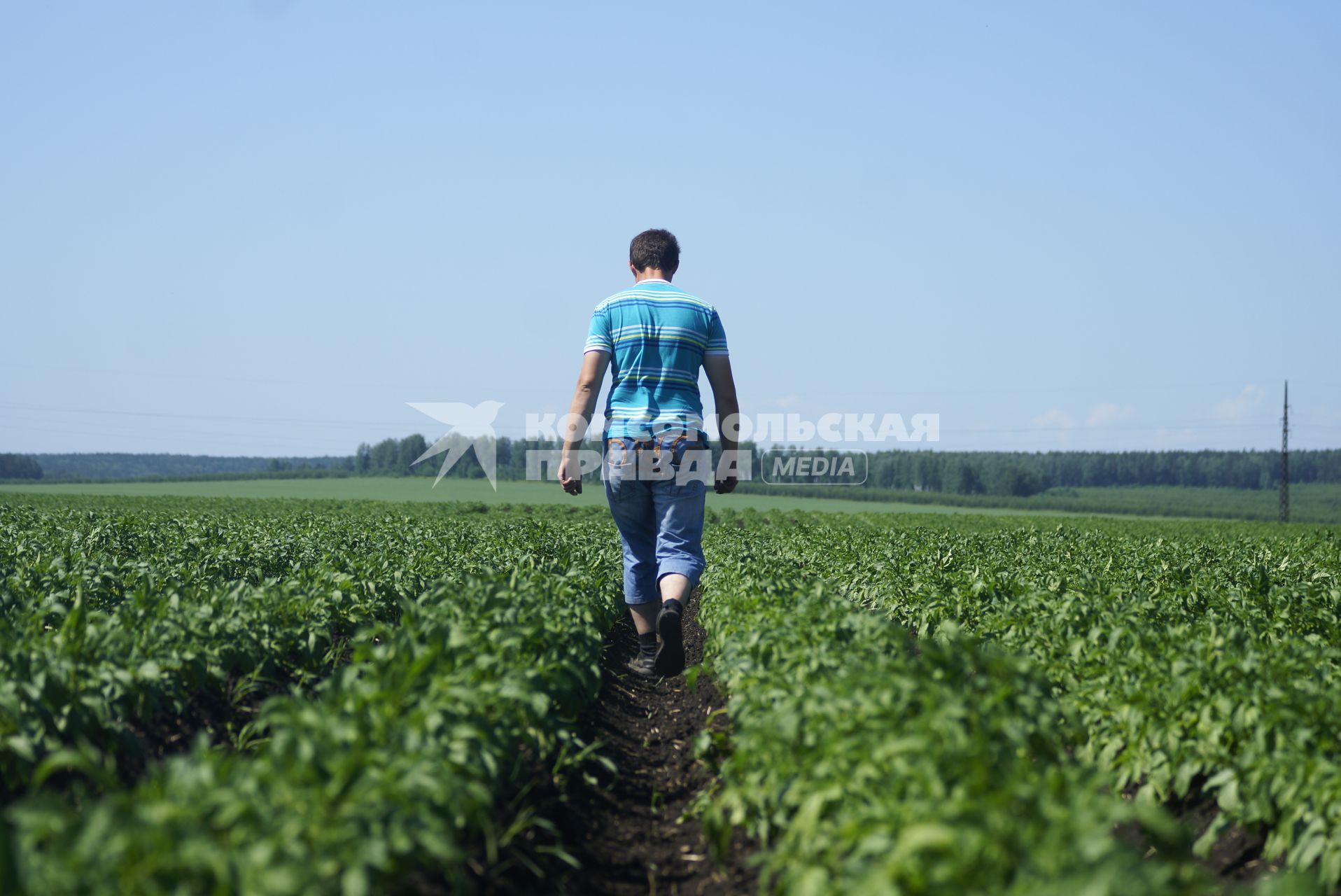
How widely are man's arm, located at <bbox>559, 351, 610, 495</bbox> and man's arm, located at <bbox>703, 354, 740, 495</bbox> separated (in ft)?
2.29

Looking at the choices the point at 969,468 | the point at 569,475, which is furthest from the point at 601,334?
the point at 969,468

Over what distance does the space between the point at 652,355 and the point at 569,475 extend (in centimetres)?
96

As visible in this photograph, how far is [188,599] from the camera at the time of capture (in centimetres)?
531

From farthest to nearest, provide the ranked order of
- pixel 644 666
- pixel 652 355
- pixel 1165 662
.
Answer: pixel 644 666, pixel 652 355, pixel 1165 662

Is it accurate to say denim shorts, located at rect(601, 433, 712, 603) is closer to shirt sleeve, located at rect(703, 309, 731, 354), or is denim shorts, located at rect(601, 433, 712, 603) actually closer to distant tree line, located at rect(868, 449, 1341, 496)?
shirt sleeve, located at rect(703, 309, 731, 354)

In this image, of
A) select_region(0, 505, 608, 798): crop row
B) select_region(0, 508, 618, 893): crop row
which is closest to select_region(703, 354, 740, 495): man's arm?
select_region(0, 508, 618, 893): crop row

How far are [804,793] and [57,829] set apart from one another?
76.7 inches

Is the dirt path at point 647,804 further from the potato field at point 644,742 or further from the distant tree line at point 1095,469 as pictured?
the distant tree line at point 1095,469

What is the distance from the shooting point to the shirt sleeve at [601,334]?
636cm

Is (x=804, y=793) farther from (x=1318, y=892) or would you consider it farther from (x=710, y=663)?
(x=710, y=663)

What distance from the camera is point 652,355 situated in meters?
6.27

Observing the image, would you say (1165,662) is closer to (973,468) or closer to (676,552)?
(676,552)

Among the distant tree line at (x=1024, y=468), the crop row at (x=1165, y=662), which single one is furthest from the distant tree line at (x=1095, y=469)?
the crop row at (x=1165, y=662)

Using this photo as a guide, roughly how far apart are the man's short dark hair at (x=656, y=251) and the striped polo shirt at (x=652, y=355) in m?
0.30
